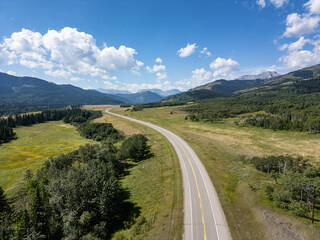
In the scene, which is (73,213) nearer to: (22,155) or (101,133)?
(22,155)

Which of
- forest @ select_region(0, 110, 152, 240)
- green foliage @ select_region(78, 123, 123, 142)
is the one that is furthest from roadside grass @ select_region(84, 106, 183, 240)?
green foliage @ select_region(78, 123, 123, 142)

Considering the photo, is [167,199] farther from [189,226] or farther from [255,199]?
[255,199]

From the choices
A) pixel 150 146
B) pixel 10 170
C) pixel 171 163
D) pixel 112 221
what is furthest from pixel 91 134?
pixel 112 221

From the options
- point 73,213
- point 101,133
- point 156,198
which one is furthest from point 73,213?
point 101,133

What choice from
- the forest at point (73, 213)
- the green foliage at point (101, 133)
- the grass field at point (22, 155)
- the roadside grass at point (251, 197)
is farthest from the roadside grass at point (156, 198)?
the green foliage at point (101, 133)

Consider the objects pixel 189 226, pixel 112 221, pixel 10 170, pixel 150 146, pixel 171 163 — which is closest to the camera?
pixel 189 226
